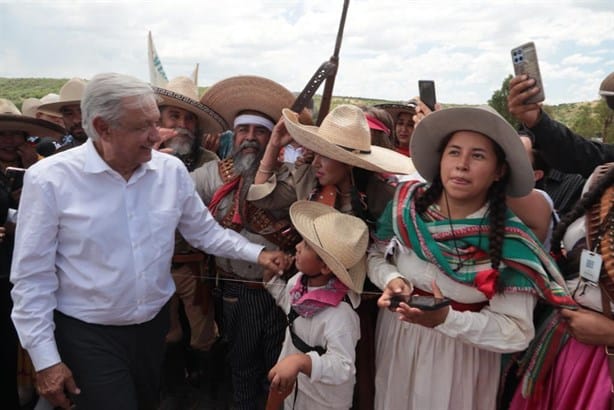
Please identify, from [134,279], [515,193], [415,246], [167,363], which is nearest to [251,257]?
[134,279]

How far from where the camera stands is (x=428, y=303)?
177cm

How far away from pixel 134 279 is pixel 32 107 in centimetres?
558

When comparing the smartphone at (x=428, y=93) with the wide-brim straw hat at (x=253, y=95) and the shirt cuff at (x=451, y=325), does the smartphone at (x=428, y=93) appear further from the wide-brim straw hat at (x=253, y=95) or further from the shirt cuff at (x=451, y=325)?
the shirt cuff at (x=451, y=325)

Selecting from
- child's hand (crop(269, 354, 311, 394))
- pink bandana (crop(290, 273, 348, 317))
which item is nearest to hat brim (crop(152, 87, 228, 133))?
pink bandana (crop(290, 273, 348, 317))

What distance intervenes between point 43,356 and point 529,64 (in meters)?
2.55

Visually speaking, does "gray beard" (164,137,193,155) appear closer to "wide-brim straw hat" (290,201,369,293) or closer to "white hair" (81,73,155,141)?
"white hair" (81,73,155,141)

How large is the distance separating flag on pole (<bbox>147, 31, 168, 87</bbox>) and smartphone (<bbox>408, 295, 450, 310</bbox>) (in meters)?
4.57

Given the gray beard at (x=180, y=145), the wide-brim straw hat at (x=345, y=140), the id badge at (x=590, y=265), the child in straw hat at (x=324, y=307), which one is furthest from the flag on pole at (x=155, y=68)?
the id badge at (x=590, y=265)

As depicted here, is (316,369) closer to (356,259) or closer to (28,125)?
(356,259)

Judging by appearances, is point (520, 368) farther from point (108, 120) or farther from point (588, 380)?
point (108, 120)

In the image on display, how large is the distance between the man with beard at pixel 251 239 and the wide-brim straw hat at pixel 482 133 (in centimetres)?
99

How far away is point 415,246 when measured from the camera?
204cm

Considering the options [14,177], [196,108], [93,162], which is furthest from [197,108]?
[93,162]

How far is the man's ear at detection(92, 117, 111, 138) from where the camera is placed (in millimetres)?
2039
